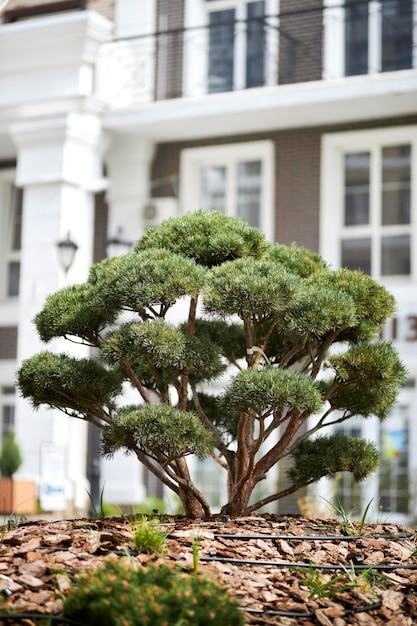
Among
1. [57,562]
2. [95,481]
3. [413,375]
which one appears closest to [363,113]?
[413,375]

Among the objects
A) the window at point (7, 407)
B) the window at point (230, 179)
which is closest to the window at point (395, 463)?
the window at point (230, 179)

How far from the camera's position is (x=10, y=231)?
1975 cm

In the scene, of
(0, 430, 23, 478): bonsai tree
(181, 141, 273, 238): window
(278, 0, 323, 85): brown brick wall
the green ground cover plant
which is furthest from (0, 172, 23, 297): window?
the green ground cover plant

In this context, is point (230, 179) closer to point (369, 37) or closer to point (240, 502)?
point (369, 37)

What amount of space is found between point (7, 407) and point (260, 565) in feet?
45.2

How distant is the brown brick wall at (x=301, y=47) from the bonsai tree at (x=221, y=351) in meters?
9.58

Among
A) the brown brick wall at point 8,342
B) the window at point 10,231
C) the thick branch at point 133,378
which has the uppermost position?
the window at point 10,231

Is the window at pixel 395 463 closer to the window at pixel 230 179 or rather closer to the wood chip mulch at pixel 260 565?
the window at pixel 230 179

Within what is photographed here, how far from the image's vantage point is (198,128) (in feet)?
57.7

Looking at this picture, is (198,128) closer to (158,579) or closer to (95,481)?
(95,481)

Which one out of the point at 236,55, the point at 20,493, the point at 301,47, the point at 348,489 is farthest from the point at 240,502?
the point at 236,55

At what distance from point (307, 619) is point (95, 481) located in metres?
8.27

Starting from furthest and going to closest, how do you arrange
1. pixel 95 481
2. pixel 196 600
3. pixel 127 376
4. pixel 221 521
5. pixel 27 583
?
pixel 95 481
pixel 127 376
pixel 221 521
pixel 27 583
pixel 196 600

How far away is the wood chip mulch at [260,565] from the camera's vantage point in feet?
17.3
